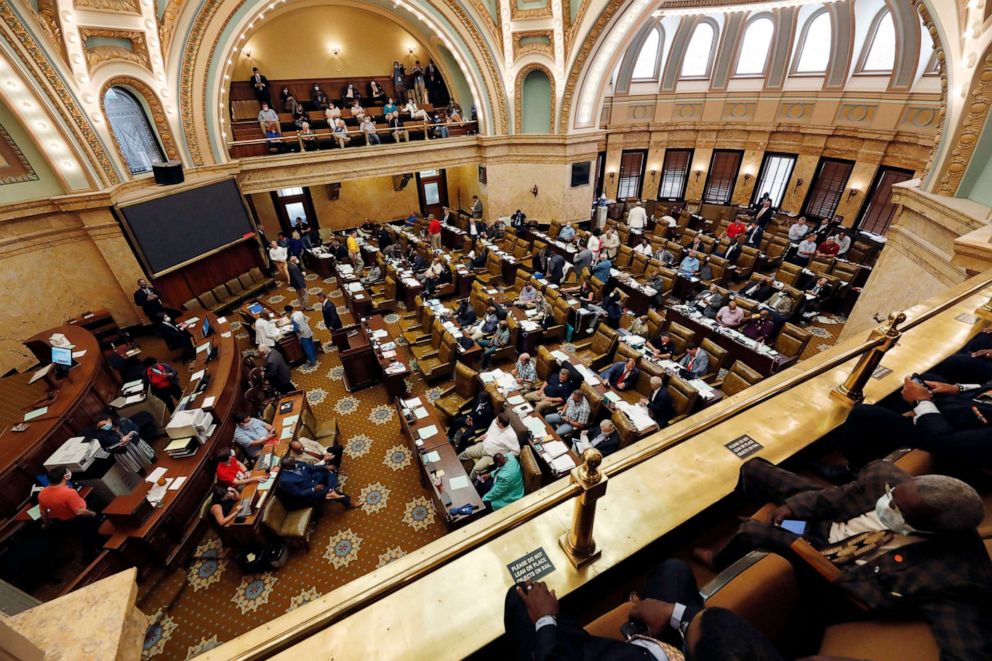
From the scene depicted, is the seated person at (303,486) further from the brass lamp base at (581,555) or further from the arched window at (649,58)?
the arched window at (649,58)

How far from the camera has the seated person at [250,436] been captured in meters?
5.60

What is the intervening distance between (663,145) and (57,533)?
20.4 meters

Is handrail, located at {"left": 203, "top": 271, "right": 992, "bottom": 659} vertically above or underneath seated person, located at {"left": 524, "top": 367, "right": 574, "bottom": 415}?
above

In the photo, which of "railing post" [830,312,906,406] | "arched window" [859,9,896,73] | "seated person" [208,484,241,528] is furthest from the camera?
"arched window" [859,9,896,73]

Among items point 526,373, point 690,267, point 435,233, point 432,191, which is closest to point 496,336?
point 526,373

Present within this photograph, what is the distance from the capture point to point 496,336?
7844 mm

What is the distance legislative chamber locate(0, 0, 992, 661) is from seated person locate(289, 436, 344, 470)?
2.1 inches

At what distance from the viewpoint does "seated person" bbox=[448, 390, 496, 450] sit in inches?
231

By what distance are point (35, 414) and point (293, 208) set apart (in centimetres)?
1134

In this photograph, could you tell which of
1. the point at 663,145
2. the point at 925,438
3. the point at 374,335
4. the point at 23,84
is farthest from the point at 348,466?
the point at 663,145

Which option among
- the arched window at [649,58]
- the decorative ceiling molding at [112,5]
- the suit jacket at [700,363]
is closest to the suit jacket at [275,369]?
the suit jacket at [700,363]

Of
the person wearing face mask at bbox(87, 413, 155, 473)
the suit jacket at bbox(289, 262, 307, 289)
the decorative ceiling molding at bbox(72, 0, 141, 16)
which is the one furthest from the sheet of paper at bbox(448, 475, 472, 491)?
the decorative ceiling molding at bbox(72, 0, 141, 16)

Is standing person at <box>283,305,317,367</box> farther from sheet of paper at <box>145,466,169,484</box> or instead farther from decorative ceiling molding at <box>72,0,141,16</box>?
decorative ceiling molding at <box>72,0,141,16</box>

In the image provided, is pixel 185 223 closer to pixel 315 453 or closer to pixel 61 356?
pixel 61 356
